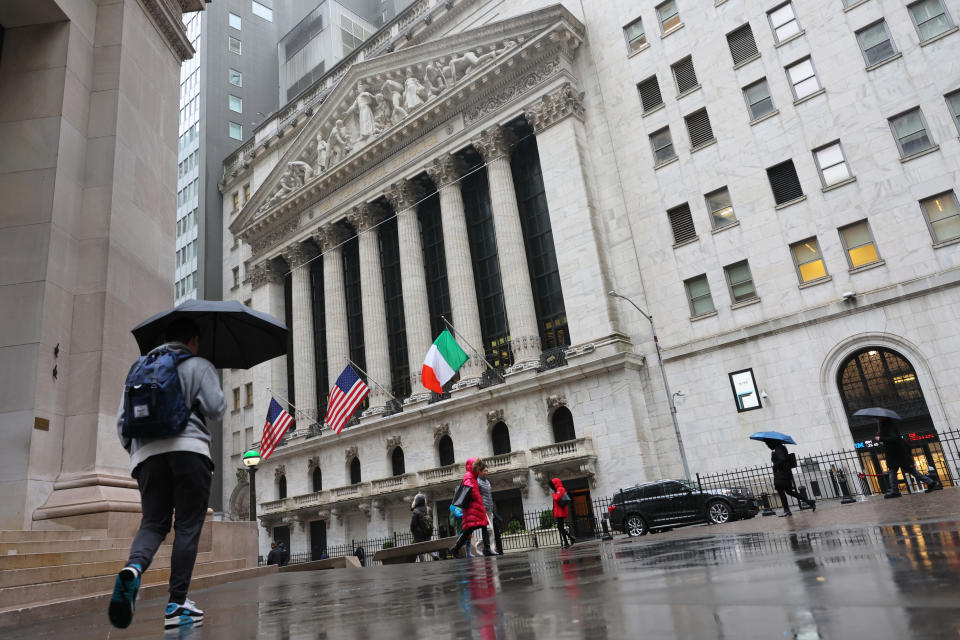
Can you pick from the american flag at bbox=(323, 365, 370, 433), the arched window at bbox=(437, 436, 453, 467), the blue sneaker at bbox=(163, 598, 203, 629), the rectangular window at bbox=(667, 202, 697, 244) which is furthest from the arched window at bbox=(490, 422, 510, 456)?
the blue sneaker at bbox=(163, 598, 203, 629)

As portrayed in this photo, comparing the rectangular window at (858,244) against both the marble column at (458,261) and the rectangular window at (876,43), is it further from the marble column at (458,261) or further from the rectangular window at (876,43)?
the marble column at (458,261)

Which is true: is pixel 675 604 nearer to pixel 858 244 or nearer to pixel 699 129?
pixel 858 244

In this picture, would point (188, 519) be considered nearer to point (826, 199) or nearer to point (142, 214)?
point (142, 214)

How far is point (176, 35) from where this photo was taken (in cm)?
1541

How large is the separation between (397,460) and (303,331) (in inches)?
516

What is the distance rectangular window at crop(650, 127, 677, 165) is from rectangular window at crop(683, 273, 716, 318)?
6.42 metres

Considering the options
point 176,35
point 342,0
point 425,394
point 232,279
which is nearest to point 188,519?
point 176,35

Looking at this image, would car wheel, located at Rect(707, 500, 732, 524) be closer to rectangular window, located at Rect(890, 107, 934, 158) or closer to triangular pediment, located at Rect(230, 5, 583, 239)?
rectangular window, located at Rect(890, 107, 934, 158)

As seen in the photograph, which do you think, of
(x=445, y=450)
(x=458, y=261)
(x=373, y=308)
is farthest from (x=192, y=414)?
(x=373, y=308)

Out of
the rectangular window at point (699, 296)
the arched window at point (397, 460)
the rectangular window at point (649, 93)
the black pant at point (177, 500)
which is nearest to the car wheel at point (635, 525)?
the rectangular window at point (699, 296)

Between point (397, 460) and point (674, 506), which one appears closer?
point (674, 506)

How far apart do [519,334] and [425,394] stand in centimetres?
721

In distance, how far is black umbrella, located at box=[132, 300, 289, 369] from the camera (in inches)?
221

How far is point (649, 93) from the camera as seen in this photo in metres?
33.6
